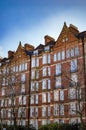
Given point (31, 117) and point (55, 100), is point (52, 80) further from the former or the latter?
point (31, 117)

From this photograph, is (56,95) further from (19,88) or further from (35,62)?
(35,62)

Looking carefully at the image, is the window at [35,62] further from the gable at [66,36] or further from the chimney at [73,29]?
the chimney at [73,29]

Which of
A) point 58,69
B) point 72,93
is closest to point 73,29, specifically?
point 58,69

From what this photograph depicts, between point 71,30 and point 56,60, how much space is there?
770 cm

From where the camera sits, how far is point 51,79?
184ft

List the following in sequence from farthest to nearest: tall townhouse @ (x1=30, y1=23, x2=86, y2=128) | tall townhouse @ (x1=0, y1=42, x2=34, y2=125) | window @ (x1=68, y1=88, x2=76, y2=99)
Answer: tall townhouse @ (x1=0, y1=42, x2=34, y2=125) < tall townhouse @ (x1=30, y1=23, x2=86, y2=128) < window @ (x1=68, y1=88, x2=76, y2=99)

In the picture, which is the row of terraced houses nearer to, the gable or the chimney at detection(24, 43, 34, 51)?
the gable

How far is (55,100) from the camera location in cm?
5403

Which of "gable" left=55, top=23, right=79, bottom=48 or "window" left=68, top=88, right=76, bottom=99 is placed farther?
"gable" left=55, top=23, right=79, bottom=48

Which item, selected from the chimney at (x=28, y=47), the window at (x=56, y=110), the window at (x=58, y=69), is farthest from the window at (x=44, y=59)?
the chimney at (x=28, y=47)

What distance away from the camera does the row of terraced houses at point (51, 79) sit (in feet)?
165

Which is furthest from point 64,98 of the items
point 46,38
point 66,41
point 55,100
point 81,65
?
point 46,38

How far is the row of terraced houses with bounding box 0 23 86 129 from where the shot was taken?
50.2 meters

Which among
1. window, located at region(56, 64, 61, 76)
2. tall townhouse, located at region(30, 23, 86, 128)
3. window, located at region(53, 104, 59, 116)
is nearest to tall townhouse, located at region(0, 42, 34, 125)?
tall townhouse, located at region(30, 23, 86, 128)
